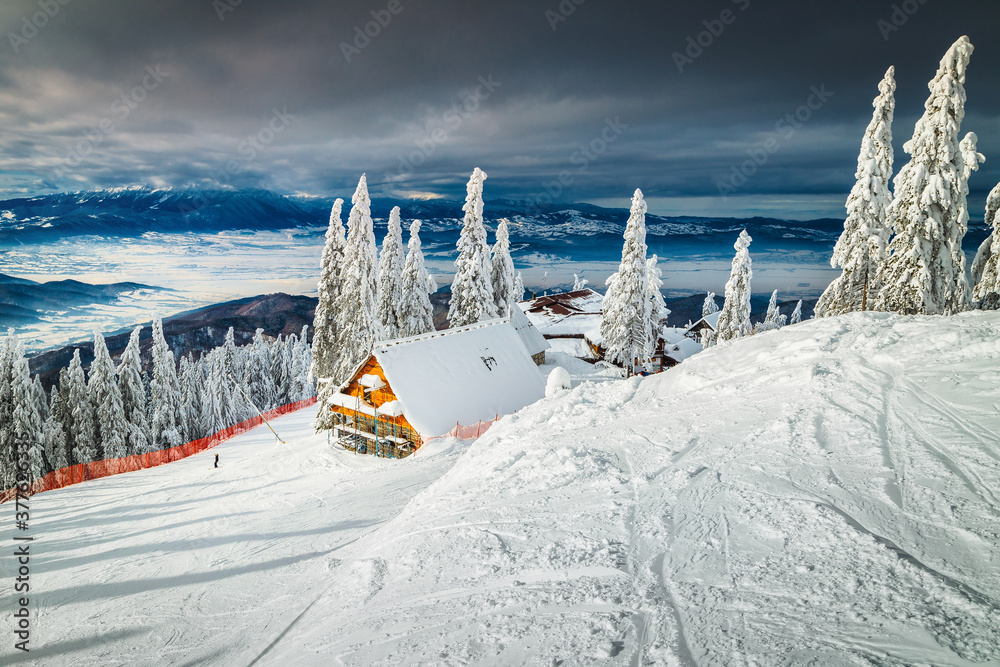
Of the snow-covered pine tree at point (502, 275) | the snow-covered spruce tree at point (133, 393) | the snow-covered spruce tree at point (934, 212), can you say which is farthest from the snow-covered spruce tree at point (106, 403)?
the snow-covered spruce tree at point (934, 212)

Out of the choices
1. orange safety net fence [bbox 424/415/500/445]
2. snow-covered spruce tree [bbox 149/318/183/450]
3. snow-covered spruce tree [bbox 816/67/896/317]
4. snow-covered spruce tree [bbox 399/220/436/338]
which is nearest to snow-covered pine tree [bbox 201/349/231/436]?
snow-covered spruce tree [bbox 149/318/183/450]

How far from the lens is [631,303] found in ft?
108

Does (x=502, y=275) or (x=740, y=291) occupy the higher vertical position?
(x=502, y=275)

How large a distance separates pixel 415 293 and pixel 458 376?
10498 mm

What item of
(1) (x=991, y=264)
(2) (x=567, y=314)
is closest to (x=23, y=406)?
(2) (x=567, y=314)

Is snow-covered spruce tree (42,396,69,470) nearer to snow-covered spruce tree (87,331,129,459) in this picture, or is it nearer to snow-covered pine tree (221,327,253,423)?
snow-covered spruce tree (87,331,129,459)

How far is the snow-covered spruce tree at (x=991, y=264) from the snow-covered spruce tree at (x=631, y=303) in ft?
54.9

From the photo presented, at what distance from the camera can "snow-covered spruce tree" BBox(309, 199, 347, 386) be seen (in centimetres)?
2859

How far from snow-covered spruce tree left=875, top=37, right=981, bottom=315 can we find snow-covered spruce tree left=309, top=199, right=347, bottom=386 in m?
28.8

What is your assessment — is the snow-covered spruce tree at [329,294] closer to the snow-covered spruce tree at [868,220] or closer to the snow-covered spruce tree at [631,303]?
the snow-covered spruce tree at [631,303]

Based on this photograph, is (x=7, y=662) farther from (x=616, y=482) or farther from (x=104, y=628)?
(x=616, y=482)

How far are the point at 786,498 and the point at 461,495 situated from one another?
6.30 metres

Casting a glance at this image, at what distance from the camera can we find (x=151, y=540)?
14.7m

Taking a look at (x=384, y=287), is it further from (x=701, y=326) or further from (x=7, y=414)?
(x=701, y=326)
